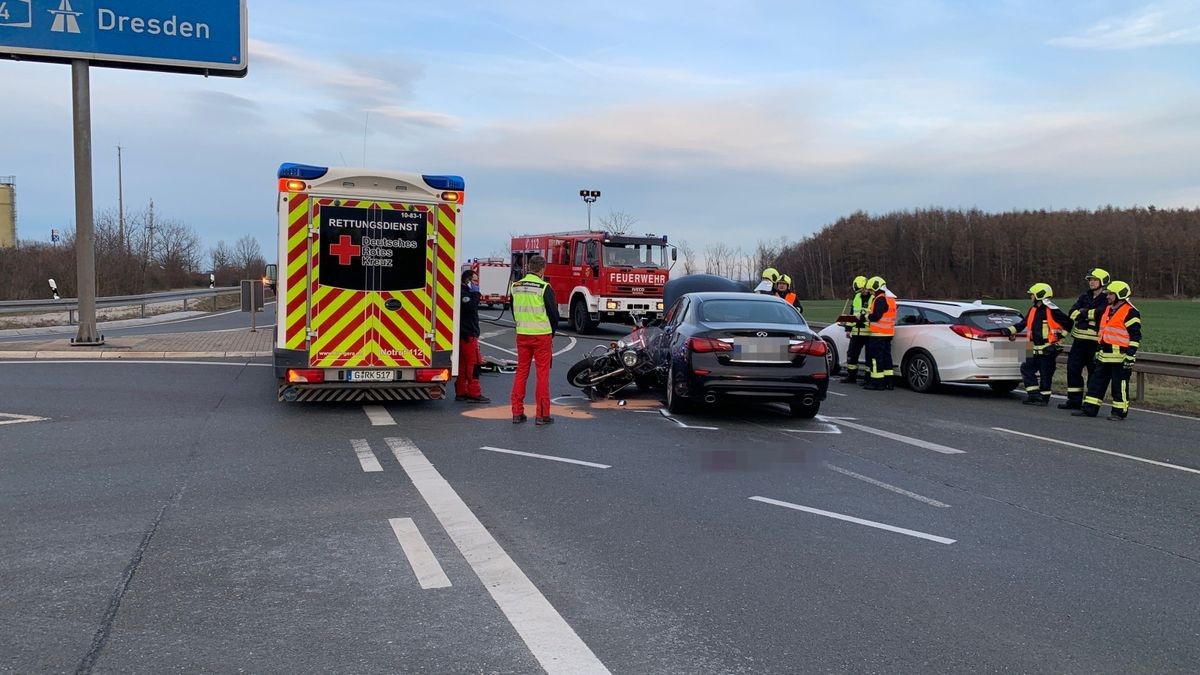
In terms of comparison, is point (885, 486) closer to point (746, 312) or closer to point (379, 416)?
point (746, 312)

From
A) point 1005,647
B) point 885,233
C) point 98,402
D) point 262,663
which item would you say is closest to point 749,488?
point 1005,647

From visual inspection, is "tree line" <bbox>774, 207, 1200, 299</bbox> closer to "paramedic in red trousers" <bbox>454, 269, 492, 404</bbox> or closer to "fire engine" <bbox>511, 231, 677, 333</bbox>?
"fire engine" <bbox>511, 231, 677, 333</bbox>

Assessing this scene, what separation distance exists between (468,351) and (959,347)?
714 centimetres

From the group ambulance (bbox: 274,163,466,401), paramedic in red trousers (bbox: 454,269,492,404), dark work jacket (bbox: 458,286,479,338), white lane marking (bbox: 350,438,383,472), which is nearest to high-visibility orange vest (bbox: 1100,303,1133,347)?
paramedic in red trousers (bbox: 454,269,492,404)

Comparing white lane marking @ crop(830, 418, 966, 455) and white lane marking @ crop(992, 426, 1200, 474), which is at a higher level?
white lane marking @ crop(830, 418, 966, 455)

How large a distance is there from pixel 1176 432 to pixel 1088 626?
7.77 meters

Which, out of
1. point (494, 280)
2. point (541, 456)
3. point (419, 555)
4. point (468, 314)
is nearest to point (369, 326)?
point (468, 314)

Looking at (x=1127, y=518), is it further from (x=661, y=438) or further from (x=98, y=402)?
(x=98, y=402)

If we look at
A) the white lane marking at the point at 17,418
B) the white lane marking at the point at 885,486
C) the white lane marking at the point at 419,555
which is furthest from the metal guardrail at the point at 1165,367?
the white lane marking at the point at 17,418

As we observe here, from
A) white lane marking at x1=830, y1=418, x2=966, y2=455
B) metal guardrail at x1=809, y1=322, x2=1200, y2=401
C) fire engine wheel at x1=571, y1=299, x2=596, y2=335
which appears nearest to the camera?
white lane marking at x1=830, y1=418, x2=966, y2=455

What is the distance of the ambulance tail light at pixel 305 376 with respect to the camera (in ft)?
33.9

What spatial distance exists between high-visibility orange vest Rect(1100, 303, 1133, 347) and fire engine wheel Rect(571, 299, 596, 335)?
15253 mm

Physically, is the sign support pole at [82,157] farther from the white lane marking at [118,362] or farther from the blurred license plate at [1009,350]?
the blurred license plate at [1009,350]

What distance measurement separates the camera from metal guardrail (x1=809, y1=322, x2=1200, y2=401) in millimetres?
12891
